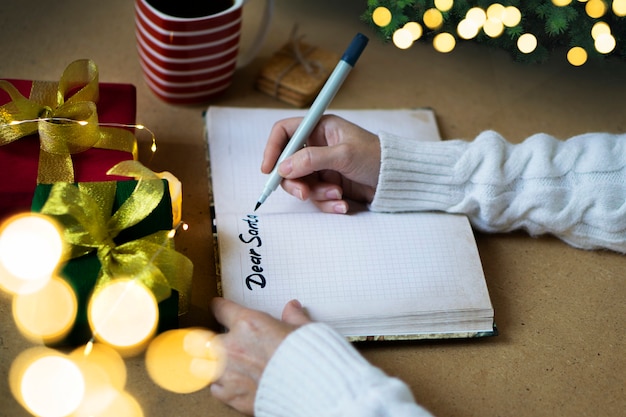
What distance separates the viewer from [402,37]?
3.10 feet

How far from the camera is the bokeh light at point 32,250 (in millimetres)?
642

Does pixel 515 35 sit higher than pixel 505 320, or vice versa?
pixel 515 35

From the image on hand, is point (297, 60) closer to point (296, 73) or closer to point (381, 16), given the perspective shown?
point (296, 73)

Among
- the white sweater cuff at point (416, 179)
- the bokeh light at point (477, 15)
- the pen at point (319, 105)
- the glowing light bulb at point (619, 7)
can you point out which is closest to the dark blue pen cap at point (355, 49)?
the pen at point (319, 105)

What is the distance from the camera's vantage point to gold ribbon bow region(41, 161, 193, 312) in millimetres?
644

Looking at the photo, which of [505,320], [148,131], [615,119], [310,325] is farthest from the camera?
[615,119]

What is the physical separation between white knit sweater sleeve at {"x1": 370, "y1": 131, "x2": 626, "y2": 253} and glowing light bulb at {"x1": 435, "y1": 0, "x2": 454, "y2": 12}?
19cm

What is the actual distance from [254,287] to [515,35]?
0.47 m

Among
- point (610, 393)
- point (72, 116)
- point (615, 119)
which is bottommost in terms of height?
point (610, 393)

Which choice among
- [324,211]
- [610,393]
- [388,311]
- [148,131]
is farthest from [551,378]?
[148,131]

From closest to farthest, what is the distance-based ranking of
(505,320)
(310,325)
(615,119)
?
(310,325)
(505,320)
(615,119)

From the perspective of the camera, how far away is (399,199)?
829 mm

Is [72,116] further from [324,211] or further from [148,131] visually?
[324,211]

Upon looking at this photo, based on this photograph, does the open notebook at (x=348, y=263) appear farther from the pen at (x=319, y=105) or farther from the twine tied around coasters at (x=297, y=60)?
the twine tied around coasters at (x=297, y=60)
